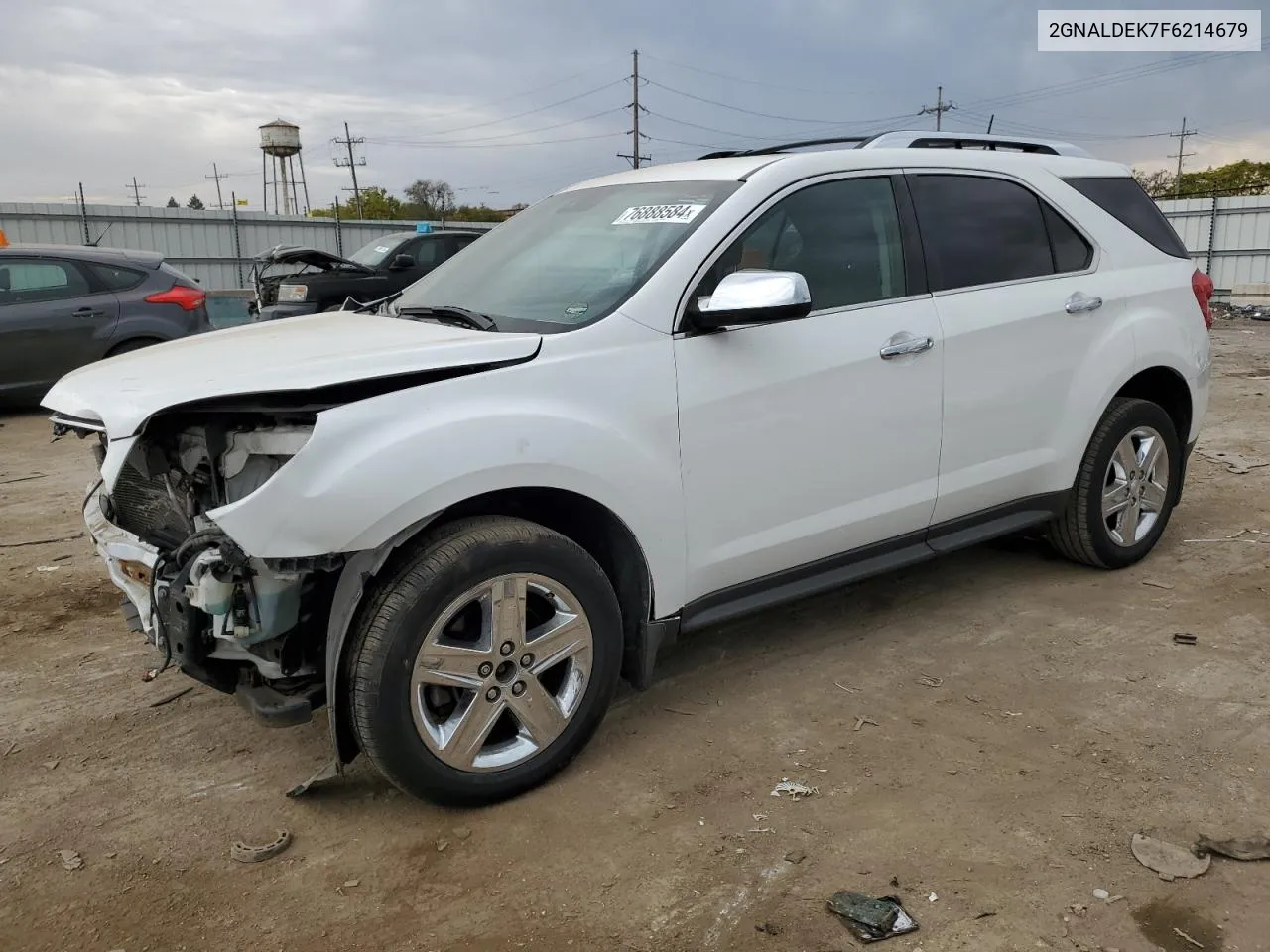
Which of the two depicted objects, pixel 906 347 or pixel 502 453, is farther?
pixel 906 347

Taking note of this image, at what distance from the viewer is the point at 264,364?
280 cm

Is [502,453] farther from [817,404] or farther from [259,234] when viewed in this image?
[259,234]

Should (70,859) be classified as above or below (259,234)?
below

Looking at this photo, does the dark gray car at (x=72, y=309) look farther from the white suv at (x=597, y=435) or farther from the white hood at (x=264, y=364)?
the white hood at (x=264, y=364)

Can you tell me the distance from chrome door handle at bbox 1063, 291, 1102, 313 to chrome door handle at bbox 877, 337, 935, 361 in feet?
2.86

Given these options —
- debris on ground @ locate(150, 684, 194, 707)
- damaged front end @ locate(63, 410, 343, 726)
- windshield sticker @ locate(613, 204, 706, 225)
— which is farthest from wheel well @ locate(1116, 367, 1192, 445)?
debris on ground @ locate(150, 684, 194, 707)

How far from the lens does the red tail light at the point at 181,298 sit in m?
9.61

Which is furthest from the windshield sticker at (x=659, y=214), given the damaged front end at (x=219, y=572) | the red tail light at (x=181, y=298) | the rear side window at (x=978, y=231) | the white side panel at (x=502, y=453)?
the red tail light at (x=181, y=298)

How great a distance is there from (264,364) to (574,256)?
1.18 meters

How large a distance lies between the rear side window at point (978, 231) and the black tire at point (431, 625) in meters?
1.84

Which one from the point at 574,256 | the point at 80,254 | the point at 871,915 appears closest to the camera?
the point at 871,915

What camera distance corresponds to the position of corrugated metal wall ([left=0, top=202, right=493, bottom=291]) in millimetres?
18828

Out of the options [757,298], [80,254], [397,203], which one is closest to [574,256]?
[757,298]

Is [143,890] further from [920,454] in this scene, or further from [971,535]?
[971,535]
